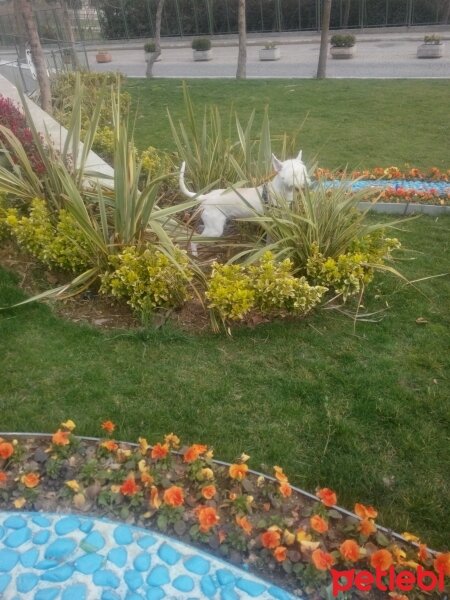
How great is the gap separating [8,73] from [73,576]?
1281 cm

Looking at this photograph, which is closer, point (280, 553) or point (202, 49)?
point (280, 553)

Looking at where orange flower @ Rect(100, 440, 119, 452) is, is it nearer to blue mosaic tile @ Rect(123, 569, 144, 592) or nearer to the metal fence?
blue mosaic tile @ Rect(123, 569, 144, 592)

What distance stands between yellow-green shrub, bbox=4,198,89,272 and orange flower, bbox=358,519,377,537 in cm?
267

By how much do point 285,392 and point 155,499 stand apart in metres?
1.12

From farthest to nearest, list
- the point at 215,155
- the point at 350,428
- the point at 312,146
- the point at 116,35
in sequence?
the point at 116,35 < the point at 312,146 < the point at 215,155 < the point at 350,428

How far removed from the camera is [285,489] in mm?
2408

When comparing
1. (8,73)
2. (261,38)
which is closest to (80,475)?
(8,73)

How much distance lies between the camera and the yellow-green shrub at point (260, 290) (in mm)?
3496

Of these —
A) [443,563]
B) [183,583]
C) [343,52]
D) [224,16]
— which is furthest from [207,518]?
[224,16]

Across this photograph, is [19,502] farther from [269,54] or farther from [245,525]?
[269,54]

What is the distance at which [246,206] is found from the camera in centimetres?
420

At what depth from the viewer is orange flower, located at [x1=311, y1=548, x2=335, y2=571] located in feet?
6.93

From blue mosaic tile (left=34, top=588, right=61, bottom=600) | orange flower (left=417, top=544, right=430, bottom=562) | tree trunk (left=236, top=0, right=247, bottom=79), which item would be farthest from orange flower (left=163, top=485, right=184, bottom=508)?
tree trunk (left=236, top=0, right=247, bottom=79)

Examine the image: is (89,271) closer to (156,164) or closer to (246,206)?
(246,206)
